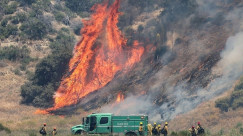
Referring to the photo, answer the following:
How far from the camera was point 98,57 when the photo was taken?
64.8 m

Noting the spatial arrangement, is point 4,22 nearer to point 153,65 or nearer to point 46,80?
point 46,80

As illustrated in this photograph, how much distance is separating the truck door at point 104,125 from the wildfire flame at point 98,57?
Answer: 59.4ft

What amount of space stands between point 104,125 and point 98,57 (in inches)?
884

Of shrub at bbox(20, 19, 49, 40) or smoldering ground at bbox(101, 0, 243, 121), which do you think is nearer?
smoldering ground at bbox(101, 0, 243, 121)

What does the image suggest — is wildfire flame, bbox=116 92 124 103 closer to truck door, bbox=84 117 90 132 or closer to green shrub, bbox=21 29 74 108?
green shrub, bbox=21 29 74 108

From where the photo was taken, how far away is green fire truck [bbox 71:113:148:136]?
140ft

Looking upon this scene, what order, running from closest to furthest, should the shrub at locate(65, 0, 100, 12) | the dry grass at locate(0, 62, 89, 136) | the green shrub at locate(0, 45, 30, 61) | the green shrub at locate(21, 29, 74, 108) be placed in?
the dry grass at locate(0, 62, 89, 136) → the green shrub at locate(21, 29, 74, 108) → the green shrub at locate(0, 45, 30, 61) → the shrub at locate(65, 0, 100, 12)

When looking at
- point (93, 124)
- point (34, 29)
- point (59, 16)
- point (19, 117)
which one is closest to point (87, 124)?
point (93, 124)

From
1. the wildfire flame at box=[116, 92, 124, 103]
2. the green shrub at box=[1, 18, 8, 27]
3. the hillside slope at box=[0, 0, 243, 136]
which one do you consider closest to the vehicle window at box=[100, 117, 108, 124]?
the hillside slope at box=[0, 0, 243, 136]

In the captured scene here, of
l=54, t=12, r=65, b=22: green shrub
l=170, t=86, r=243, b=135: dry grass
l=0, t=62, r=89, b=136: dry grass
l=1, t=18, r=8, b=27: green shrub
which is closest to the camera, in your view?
l=170, t=86, r=243, b=135: dry grass

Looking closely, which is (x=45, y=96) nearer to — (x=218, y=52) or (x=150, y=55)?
(x=150, y=55)

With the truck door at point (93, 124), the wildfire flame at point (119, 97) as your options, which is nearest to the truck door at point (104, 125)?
the truck door at point (93, 124)

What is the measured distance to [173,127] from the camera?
54906 millimetres

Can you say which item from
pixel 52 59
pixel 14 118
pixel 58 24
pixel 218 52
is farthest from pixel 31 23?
pixel 218 52
